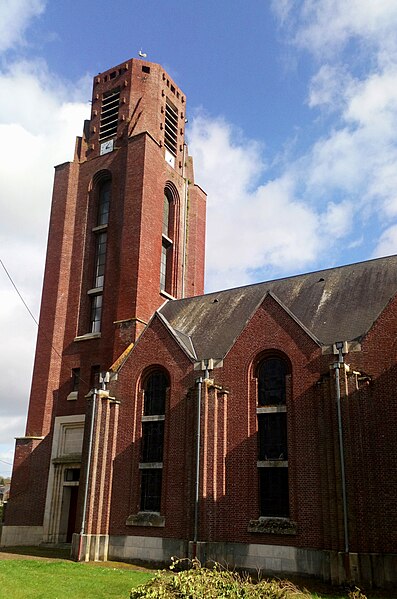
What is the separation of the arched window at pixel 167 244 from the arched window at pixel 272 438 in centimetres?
1160

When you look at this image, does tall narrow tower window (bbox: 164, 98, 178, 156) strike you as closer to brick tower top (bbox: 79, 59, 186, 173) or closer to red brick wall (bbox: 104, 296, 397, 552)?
brick tower top (bbox: 79, 59, 186, 173)

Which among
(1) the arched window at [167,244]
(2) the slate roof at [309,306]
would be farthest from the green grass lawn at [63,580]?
(1) the arched window at [167,244]

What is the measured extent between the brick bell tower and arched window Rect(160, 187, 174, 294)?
0.22 ft

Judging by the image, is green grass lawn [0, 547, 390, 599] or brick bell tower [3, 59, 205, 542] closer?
green grass lawn [0, 547, 390, 599]

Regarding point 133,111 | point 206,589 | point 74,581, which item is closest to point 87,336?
point 133,111

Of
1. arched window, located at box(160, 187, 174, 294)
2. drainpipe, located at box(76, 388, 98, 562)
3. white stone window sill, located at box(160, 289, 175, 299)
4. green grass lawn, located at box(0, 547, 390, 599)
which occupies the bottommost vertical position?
green grass lawn, located at box(0, 547, 390, 599)

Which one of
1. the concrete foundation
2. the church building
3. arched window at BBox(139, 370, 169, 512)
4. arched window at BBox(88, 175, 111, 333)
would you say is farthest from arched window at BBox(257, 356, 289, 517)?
the concrete foundation

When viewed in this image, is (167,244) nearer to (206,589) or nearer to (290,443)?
(290,443)

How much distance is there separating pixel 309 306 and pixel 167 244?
12028mm

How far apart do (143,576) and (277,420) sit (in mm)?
7488

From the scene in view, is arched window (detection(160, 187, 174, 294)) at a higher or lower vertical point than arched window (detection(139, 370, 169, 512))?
higher

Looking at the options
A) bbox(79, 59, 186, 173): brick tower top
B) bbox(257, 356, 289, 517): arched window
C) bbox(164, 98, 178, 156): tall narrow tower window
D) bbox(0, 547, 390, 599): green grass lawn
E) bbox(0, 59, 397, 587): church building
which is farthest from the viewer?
bbox(164, 98, 178, 156): tall narrow tower window

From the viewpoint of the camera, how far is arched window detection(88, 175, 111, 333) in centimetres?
3098

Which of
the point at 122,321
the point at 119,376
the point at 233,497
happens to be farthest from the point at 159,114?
the point at 233,497
